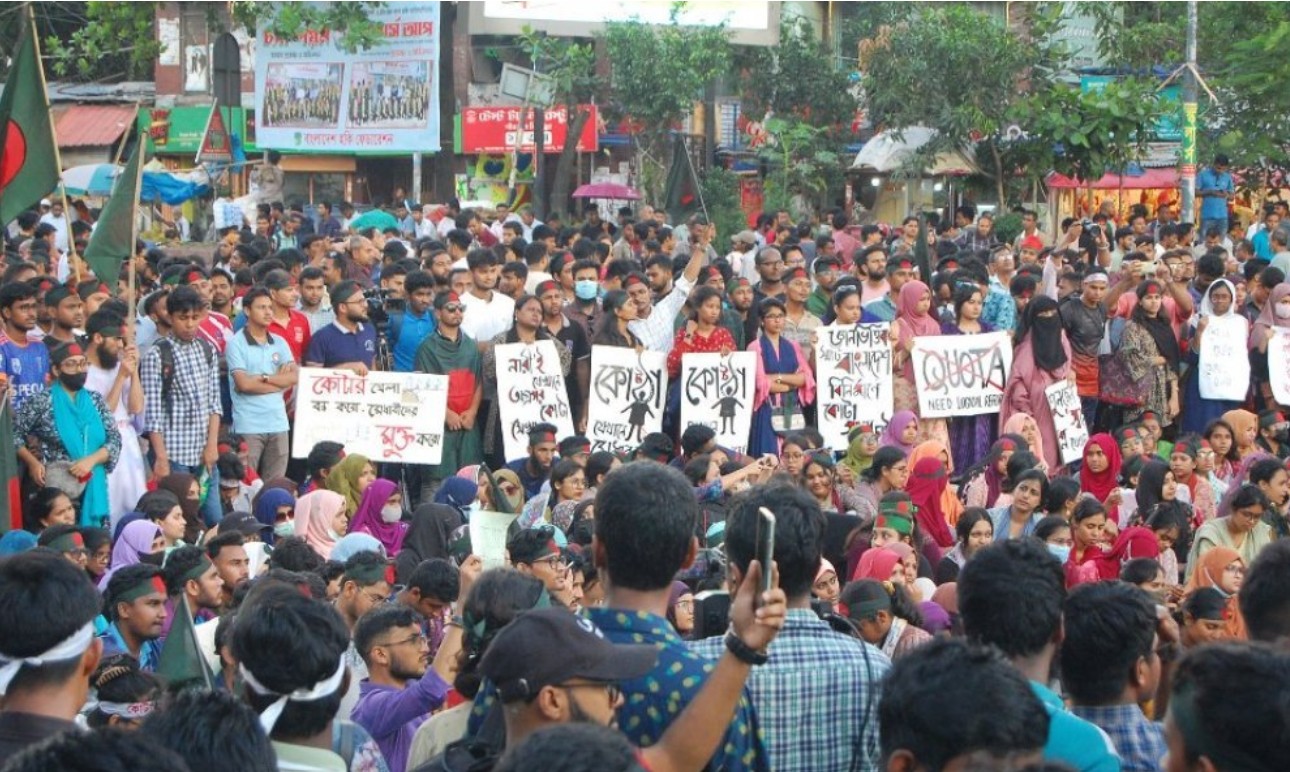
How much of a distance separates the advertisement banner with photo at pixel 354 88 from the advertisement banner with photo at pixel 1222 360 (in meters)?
16.8

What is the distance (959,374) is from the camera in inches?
495

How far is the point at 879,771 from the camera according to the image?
3.99 m

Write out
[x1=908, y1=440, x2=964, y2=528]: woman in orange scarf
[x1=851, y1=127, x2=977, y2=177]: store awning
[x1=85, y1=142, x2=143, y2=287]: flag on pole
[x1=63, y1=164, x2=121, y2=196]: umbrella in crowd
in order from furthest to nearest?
[x1=63, y1=164, x2=121, y2=196]: umbrella in crowd → [x1=851, y1=127, x2=977, y2=177]: store awning → [x1=85, y1=142, x2=143, y2=287]: flag on pole → [x1=908, y1=440, x2=964, y2=528]: woman in orange scarf

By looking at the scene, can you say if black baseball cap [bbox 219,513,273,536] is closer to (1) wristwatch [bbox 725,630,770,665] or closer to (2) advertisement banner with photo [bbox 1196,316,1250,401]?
(1) wristwatch [bbox 725,630,770,665]

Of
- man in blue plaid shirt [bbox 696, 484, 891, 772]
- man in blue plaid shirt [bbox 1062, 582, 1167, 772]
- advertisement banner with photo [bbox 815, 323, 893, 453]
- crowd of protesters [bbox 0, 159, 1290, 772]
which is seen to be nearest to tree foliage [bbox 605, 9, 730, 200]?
crowd of protesters [bbox 0, 159, 1290, 772]

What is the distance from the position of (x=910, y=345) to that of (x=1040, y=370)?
0.91 meters

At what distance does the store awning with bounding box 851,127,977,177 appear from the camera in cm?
2306

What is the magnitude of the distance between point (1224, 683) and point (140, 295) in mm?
11626

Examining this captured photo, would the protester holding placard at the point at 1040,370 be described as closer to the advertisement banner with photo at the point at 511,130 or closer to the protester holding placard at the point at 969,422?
the protester holding placard at the point at 969,422

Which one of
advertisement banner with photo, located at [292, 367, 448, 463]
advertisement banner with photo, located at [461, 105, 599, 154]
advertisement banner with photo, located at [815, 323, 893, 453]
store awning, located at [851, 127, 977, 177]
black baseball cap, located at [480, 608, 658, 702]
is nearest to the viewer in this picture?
black baseball cap, located at [480, 608, 658, 702]

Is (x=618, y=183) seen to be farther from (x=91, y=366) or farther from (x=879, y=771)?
(x=879, y=771)

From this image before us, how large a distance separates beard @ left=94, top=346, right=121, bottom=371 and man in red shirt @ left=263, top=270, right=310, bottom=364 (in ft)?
4.75

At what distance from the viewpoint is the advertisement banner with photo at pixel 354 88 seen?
28.4 metres

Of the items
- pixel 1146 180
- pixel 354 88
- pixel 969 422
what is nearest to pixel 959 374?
pixel 969 422
